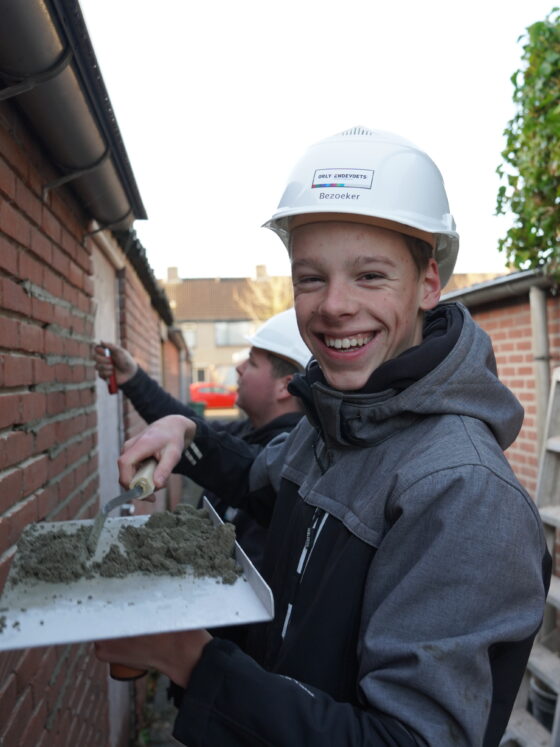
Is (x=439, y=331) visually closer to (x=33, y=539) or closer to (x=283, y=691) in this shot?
(x=283, y=691)

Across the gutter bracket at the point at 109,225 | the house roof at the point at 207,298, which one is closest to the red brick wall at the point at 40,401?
the gutter bracket at the point at 109,225

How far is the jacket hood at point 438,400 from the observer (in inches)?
59.7

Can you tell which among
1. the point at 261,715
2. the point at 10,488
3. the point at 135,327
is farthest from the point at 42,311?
the point at 135,327

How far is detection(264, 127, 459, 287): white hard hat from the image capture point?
1.63 m

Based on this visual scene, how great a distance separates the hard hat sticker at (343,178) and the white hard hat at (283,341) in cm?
205

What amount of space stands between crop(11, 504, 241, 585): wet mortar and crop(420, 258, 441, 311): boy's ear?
2.65ft

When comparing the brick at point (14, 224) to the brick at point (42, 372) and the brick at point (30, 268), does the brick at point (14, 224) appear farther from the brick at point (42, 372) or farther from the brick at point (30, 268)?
the brick at point (42, 372)

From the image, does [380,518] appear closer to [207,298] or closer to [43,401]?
[43,401]

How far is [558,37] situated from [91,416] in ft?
11.8

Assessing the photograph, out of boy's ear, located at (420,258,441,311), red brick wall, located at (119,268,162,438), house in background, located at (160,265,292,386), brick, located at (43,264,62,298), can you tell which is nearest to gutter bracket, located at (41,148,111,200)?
brick, located at (43,264,62,298)

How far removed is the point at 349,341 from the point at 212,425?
1855mm

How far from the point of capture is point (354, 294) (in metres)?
1.64

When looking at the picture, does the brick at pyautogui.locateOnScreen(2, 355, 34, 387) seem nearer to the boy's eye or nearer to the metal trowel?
the metal trowel

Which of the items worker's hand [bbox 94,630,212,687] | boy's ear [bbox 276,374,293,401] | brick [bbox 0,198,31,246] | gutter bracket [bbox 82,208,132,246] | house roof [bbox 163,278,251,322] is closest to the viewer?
worker's hand [bbox 94,630,212,687]
